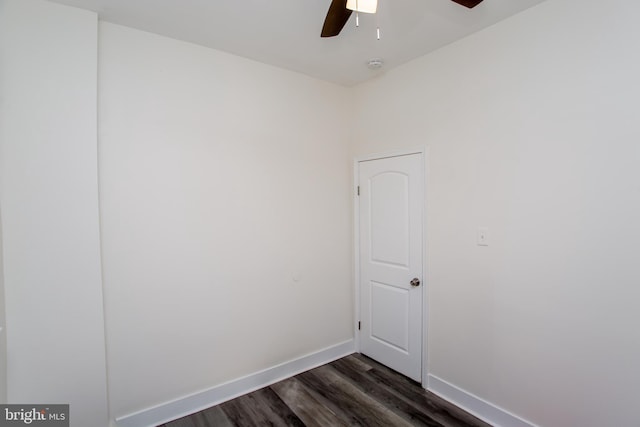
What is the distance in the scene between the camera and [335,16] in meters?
1.44

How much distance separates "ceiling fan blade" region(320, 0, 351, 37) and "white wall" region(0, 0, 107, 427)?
1417 millimetres

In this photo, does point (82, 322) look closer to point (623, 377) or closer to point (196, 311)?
point (196, 311)

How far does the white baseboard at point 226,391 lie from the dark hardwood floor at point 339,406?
5 cm

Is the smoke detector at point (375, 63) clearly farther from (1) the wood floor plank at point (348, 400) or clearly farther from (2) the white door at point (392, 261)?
(1) the wood floor plank at point (348, 400)

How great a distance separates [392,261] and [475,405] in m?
1.19

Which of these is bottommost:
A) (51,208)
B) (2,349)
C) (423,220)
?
(2,349)

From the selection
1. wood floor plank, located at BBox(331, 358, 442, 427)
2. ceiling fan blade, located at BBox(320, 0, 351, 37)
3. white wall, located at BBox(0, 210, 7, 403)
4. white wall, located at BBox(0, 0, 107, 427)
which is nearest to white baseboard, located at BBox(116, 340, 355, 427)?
wood floor plank, located at BBox(331, 358, 442, 427)

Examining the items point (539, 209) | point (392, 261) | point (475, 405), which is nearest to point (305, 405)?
point (475, 405)

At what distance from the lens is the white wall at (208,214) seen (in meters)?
1.99

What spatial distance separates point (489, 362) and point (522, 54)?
202 cm

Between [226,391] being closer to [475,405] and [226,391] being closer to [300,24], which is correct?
[475,405]

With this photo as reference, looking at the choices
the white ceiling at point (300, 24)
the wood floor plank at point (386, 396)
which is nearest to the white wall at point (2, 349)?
the white ceiling at point (300, 24)

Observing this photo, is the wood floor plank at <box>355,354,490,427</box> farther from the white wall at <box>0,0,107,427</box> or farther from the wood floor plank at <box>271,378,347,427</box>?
the white wall at <box>0,0,107,427</box>

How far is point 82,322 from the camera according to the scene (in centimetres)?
179
